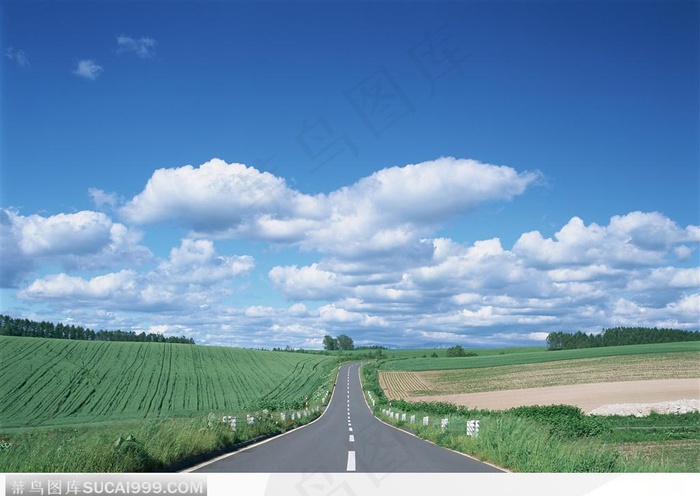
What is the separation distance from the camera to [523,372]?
99.1 metres

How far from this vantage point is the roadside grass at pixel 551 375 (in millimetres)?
77562

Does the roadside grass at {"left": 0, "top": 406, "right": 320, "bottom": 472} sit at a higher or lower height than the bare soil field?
higher

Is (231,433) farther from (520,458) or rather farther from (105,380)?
(105,380)

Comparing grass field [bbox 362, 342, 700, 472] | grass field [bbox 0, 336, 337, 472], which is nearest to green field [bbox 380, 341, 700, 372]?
grass field [bbox 362, 342, 700, 472]

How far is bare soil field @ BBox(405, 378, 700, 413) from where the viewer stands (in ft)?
174

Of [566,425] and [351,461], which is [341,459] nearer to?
[351,461]

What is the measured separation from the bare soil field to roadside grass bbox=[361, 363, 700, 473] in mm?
17132

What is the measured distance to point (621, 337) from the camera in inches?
6412

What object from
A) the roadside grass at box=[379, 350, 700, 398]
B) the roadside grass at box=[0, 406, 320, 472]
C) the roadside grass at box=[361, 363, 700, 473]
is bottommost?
the roadside grass at box=[379, 350, 700, 398]

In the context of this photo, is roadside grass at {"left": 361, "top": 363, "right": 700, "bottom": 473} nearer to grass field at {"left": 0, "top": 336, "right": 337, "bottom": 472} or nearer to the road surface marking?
the road surface marking

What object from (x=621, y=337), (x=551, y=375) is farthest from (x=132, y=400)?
(x=621, y=337)

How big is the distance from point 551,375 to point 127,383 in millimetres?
60331

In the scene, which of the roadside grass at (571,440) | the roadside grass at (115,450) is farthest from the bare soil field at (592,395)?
the roadside grass at (115,450)

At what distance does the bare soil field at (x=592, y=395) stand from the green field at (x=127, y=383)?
20688 mm
